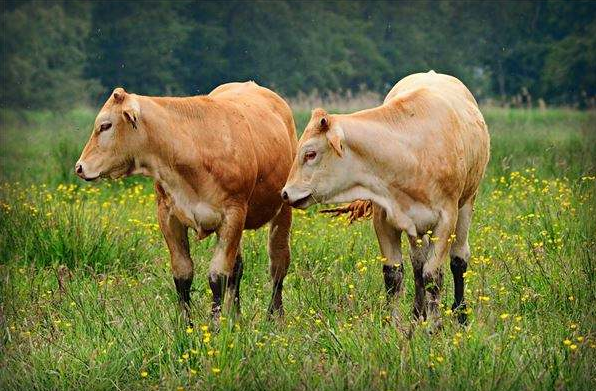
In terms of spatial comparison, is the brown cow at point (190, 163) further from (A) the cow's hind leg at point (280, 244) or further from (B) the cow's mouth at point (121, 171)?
(A) the cow's hind leg at point (280, 244)

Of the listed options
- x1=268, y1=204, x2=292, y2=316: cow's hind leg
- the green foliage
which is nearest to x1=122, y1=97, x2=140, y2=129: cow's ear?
x1=268, y1=204, x2=292, y2=316: cow's hind leg

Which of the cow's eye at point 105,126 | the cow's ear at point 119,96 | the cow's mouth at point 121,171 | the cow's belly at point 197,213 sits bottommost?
the cow's belly at point 197,213

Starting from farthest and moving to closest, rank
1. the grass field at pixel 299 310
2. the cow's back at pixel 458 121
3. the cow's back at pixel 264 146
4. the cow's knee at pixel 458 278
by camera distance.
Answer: the cow's knee at pixel 458 278, the cow's back at pixel 264 146, the cow's back at pixel 458 121, the grass field at pixel 299 310

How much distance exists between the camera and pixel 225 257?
8164mm

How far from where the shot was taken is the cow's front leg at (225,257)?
8.11 m

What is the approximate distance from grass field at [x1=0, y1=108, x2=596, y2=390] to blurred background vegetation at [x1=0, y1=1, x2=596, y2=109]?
31282 millimetres

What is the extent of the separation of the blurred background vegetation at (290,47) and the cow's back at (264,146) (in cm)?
3286

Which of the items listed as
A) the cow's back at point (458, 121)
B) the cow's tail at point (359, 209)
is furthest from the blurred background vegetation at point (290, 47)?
the cow's back at point (458, 121)

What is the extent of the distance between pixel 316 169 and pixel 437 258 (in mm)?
1015

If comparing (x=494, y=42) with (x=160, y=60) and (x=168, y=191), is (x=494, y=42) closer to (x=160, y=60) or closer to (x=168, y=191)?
(x=160, y=60)

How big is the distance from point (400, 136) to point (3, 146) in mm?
17062

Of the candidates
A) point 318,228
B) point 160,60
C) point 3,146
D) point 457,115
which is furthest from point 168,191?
point 160,60

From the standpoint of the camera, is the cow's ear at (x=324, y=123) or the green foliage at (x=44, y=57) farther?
the green foliage at (x=44, y=57)

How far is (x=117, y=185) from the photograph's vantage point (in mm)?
15047
